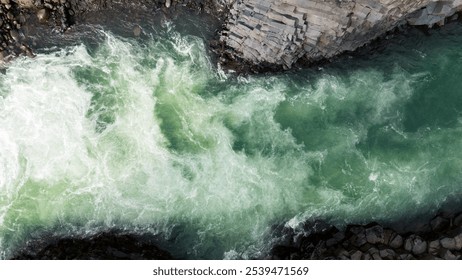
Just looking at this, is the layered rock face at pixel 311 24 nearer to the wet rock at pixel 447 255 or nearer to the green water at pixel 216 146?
the green water at pixel 216 146

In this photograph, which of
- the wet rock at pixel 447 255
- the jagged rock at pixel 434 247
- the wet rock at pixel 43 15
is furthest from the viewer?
the wet rock at pixel 43 15

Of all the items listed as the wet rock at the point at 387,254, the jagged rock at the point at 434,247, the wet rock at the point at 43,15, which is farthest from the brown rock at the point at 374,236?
the wet rock at the point at 43,15

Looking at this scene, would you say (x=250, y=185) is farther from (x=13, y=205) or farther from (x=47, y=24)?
(x=47, y=24)

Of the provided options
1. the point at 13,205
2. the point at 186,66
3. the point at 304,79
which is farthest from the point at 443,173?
the point at 13,205

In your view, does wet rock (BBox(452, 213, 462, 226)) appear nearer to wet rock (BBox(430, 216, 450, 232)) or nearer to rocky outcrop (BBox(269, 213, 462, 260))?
rocky outcrop (BBox(269, 213, 462, 260))

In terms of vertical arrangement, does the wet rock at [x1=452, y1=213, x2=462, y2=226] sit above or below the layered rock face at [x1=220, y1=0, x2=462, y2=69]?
below

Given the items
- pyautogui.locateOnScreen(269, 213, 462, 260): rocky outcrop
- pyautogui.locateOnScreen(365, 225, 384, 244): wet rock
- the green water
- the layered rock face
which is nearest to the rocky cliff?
the layered rock face
